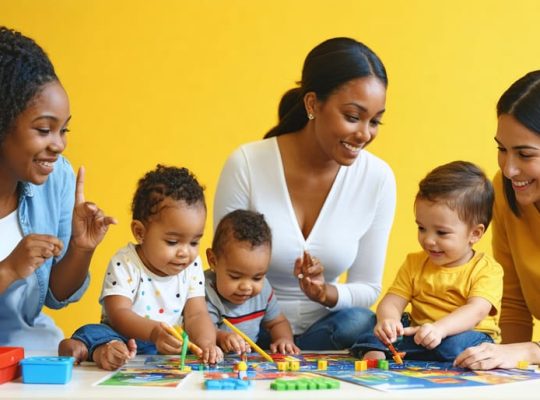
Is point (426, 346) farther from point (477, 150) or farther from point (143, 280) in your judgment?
point (477, 150)

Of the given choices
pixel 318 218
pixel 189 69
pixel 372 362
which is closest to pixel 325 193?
pixel 318 218

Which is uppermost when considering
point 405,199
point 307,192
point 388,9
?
point 388,9

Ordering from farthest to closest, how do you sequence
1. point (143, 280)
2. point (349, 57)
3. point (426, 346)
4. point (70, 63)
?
1. point (70, 63)
2. point (349, 57)
3. point (143, 280)
4. point (426, 346)

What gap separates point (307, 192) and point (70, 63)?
1.38 meters

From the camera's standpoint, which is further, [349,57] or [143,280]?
[349,57]

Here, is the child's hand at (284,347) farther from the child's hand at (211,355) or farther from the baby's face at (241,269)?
the child's hand at (211,355)

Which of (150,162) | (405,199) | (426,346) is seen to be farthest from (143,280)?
(405,199)

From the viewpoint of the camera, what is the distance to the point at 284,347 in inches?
73.2

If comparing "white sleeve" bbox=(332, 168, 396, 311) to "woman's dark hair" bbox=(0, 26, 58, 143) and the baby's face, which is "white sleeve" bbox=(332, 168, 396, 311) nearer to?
the baby's face

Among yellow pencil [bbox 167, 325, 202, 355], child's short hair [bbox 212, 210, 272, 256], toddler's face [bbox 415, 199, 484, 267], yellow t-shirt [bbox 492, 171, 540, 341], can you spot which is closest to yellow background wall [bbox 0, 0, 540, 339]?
yellow t-shirt [bbox 492, 171, 540, 341]

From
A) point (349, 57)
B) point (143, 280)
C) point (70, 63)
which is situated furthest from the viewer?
point (70, 63)

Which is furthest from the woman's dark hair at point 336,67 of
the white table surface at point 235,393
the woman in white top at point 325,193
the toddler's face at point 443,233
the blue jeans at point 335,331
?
the white table surface at point 235,393

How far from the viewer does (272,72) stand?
10.5ft

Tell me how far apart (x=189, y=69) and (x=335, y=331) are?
1.48 metres
